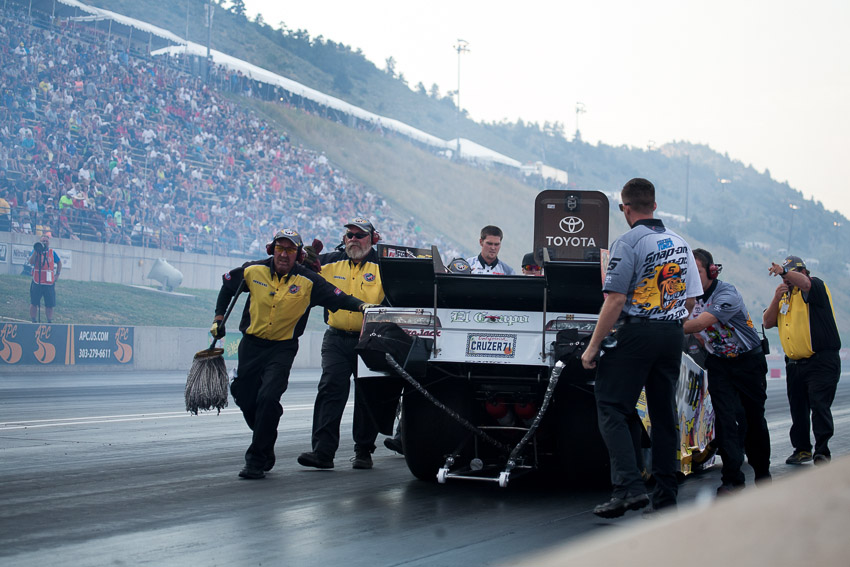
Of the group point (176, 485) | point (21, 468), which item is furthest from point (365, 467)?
point (21, 468)

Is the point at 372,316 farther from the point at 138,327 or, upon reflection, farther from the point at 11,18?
the point at 11,18

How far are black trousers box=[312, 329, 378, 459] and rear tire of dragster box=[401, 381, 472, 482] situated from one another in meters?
0.97

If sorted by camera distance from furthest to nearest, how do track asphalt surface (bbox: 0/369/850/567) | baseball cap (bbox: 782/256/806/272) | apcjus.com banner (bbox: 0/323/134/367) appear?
1. apcjus.com banner (bbox: 0/323/134/367)
2. baseball cap (bbox: 782/256/806/272)
3. track asphalt surface (bbox: 0/369/850/567)

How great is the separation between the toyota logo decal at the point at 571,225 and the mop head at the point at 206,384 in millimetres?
4119

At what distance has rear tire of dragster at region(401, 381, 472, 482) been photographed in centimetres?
761

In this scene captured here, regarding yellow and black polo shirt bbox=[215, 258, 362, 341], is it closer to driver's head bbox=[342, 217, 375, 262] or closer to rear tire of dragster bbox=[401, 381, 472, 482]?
driver's head bbox=[342, 217, 375, 262]

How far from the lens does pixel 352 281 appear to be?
920 centimetres

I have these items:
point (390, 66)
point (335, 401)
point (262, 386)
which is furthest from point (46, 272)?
point (390, 66)

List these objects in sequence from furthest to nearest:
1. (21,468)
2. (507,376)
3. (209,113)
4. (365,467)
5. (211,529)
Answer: (209,113)
(365,467)
(21,468)
(507,376)
(211,529)

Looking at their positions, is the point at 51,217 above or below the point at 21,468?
above

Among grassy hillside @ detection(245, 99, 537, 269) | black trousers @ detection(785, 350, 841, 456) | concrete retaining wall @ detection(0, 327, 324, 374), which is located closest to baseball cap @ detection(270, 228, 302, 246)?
black trousers @ detection(785, 350, 841, 456)

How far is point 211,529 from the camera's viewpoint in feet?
19.3

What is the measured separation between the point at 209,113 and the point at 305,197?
5.46 m

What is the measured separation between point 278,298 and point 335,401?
1.13 metres
